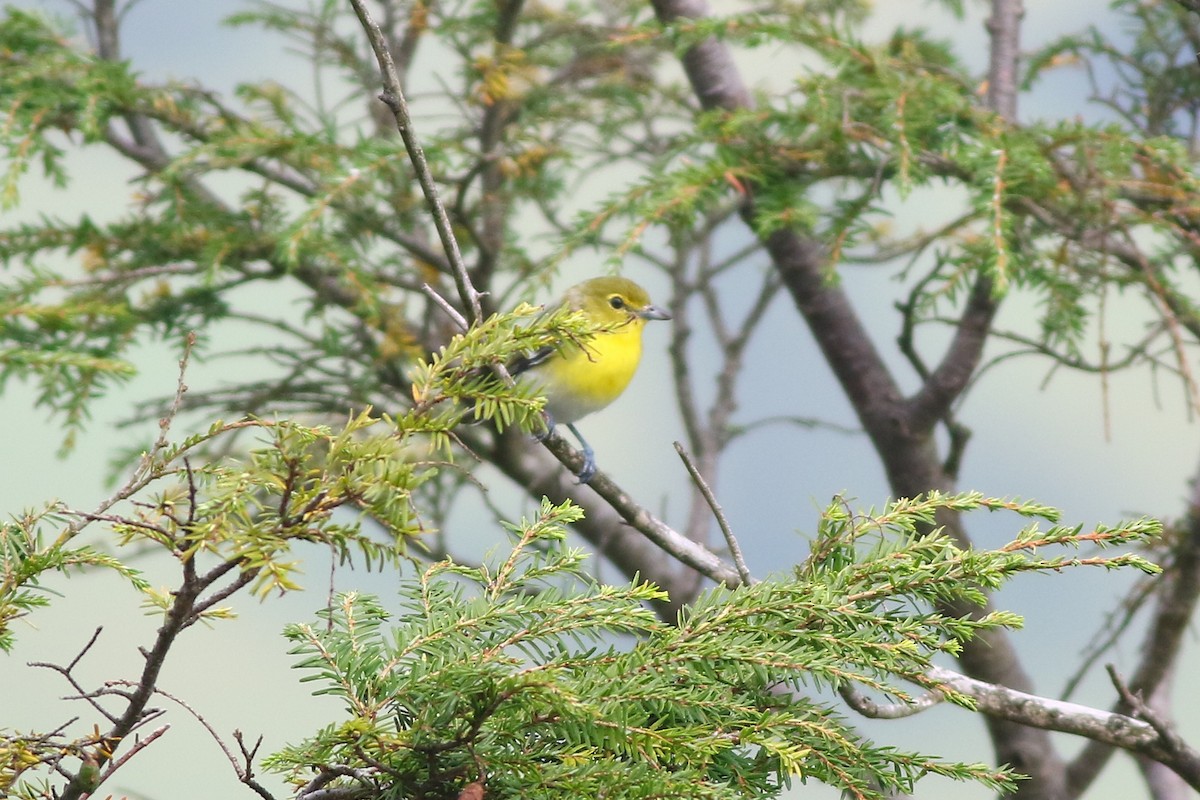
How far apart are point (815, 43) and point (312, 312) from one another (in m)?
1.69

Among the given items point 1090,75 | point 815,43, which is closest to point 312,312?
point 815,43

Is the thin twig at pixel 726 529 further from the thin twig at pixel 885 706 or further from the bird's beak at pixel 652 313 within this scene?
the bird's beak at pixel 652 313

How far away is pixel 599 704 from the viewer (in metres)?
1.23

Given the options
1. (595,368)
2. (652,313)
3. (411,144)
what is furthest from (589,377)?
(411,144)

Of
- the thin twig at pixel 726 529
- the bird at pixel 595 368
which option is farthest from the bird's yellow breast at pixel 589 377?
the thin twig at pixel 726 529

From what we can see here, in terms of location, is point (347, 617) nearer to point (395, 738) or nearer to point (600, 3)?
point (395, 738)

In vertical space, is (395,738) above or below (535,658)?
below

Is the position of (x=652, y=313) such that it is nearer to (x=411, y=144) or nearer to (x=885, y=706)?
(x=885, y=706)

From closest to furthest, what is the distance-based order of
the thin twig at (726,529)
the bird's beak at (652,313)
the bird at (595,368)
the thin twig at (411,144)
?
the thin twig at (411,144) < the thin twig at (726,529) < the bird at (595,368) < the bird's beak at (652,313)

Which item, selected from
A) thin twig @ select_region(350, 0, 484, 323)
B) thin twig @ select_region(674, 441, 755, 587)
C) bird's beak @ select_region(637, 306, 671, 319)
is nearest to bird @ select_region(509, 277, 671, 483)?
bird's beak @ select_region(637, 306, 671, 319)

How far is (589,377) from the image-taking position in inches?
126

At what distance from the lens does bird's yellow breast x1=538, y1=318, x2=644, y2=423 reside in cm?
319

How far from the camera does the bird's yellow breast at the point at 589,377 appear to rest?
319 cm

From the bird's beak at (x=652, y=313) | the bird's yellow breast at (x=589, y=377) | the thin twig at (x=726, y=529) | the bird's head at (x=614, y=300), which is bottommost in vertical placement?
the thin twig at (x=726, y=529)
